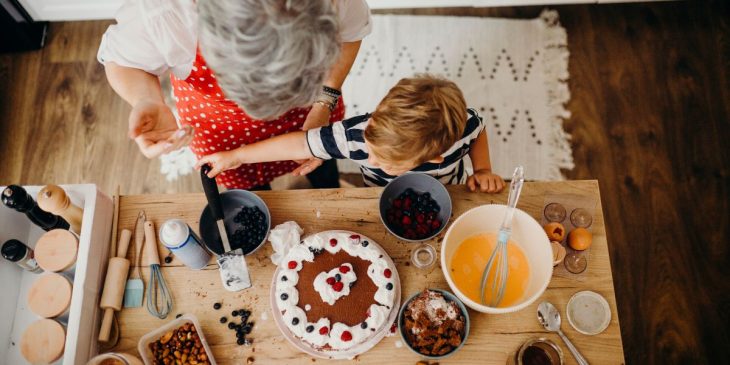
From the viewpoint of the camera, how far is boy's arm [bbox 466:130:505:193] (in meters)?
1.33

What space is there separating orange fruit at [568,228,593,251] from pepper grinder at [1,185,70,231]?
1407mm

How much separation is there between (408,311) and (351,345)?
164 millimetres

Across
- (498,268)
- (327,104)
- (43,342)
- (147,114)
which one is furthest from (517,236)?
(43,342)

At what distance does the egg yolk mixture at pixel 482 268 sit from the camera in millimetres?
1150

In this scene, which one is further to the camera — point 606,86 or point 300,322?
point 606,86

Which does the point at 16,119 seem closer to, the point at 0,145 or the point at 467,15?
the point at 0,145

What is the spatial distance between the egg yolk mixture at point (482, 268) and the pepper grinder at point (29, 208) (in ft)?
3.55

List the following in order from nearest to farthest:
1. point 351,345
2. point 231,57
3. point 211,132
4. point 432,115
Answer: point 231,57 < point 351,345 < point 432,115 < point 211,132

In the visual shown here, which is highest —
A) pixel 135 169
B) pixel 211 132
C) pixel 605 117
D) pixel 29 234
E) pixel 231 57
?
pixel 231 57

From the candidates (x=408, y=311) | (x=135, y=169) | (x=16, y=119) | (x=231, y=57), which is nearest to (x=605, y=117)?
(x=408, y=311)

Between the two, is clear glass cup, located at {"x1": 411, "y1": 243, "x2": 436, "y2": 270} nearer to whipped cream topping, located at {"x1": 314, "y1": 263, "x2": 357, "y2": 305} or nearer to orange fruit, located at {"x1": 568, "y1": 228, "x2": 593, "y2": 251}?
whipped cream topping, located at {"x1": 314, "y1": 263, "x2": 357, "y2": 305}

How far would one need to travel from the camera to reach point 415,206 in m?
1.30

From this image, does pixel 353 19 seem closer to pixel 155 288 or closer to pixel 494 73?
pixel 155 288

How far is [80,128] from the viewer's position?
95.0 inches
